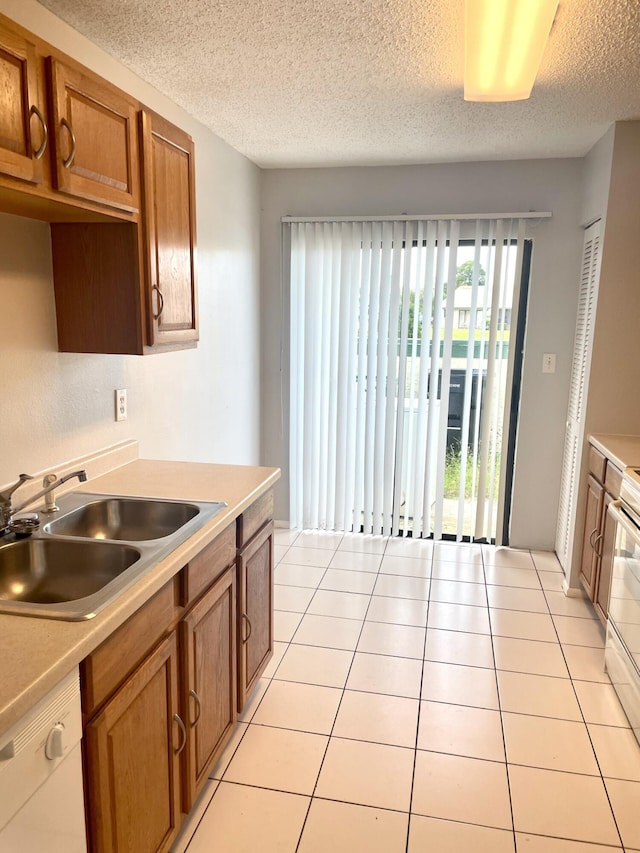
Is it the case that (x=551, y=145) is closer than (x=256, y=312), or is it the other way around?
(x=551, y=145)

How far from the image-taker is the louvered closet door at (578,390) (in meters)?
3.38

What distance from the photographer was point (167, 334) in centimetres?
227

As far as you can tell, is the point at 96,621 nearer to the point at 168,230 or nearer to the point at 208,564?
the point at 208,564

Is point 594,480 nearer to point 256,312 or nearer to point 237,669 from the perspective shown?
point 237,669

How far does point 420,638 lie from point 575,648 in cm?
72

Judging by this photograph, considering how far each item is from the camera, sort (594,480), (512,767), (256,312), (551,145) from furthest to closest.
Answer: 1. (256,312)
2. (551,145)
3. (594,480)
4. (512,767)

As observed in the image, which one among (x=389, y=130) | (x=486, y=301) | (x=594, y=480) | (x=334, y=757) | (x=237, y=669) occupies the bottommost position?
(x=334, y=757)

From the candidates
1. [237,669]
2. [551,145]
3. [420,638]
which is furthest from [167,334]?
[551,145]

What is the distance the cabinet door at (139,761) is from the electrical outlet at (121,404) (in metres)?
1.15

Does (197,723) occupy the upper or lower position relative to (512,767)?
upper

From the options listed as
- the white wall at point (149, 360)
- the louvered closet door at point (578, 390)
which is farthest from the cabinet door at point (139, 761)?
the louvered closet door at point (578, 390)

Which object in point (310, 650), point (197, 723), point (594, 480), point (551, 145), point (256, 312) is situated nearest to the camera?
point (197, 723)

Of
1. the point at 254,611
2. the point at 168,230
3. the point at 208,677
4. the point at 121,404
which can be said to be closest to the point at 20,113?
the point at 168,230

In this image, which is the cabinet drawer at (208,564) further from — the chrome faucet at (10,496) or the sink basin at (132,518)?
the chrome faucet at (10,496)
